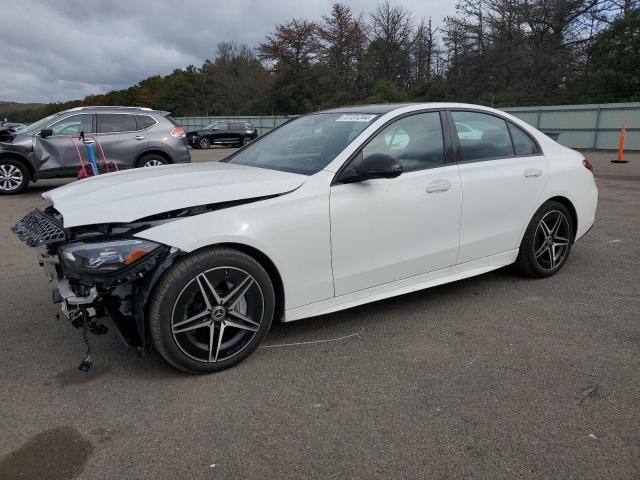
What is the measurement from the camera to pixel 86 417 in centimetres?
258

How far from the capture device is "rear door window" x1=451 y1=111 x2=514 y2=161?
399cm

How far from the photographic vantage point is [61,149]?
1009cm

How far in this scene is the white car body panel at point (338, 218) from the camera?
2.85 metres

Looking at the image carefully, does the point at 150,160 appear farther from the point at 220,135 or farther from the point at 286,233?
the point at 220,135

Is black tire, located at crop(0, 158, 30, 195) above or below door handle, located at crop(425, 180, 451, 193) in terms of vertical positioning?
below

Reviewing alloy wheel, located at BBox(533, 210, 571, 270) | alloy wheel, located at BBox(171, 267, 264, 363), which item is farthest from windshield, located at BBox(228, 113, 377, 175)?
alloy wheel, located at BBox(533, 210, 571, 270)

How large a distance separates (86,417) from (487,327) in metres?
2.58

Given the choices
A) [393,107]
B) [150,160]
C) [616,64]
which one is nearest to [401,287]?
[393,107]

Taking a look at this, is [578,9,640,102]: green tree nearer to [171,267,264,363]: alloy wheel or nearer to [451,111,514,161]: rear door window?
[451,111,514,161]: rear door window

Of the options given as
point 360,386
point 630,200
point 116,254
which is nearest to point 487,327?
point 360,386

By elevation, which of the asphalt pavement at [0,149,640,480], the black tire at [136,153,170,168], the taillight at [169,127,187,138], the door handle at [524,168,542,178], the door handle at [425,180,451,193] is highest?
the taillight at [169,127,187,138]

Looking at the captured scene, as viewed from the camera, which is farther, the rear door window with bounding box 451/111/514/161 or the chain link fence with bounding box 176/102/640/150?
the chain link fence with bounding box 176/102/640/150

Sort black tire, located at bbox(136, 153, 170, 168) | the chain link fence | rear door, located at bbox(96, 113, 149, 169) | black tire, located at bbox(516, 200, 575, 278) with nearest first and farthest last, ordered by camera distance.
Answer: black tire, located at bbox(516, 200, 575, 278) < rear door, located at bbox(96, 113, 149, 169) < black tire, located at bbox(136, 153, 170, 168) < the chain link fence

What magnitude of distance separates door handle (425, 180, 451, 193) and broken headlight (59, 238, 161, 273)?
1922 millimetres
